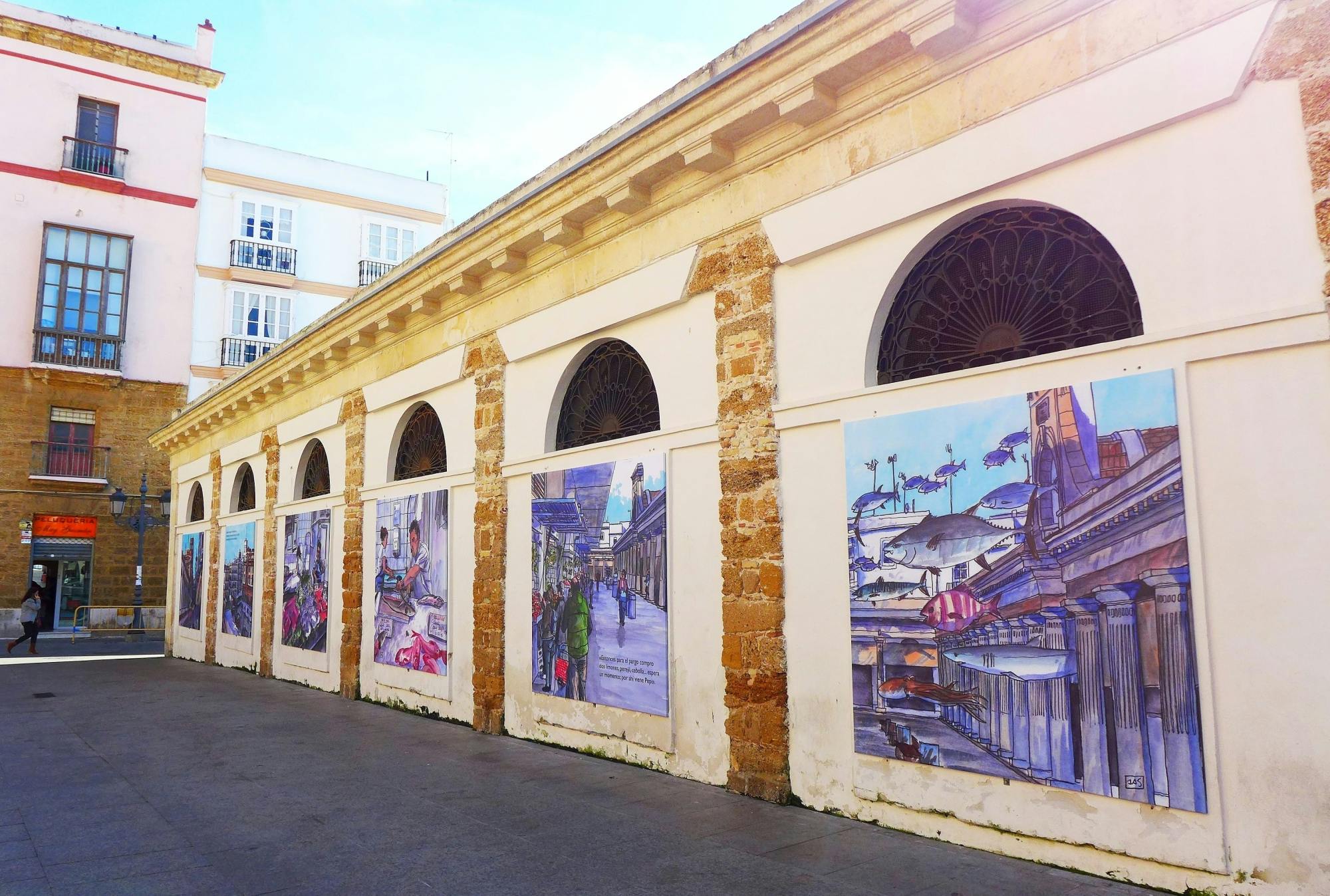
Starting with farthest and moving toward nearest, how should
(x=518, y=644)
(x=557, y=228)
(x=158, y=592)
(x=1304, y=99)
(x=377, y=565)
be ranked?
(x=158, y=592), (x=377, y=565), (x=518, y=644), (x=557, y=228), (x=1304, y=99)

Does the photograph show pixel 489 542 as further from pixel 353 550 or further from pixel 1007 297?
pixel 1007 297

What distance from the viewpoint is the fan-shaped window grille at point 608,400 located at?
774 cm

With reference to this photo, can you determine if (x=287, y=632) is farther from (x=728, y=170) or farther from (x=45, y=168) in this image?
(x=45, y=168)

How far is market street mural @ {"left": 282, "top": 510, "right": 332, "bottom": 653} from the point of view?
1288 cm

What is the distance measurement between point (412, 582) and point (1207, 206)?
889 cm

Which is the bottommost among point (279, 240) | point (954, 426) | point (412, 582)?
point (412, 582)

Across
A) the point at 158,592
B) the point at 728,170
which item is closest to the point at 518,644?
the point at 728,170

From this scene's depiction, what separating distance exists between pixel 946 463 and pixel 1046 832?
1.99 m

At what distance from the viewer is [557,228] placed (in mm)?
8156

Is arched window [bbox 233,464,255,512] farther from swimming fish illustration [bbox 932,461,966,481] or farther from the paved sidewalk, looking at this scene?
swimming fish illustration [bbox 932,461,966,481]

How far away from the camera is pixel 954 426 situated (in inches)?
205

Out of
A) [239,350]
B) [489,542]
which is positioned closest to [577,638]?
[489,542]

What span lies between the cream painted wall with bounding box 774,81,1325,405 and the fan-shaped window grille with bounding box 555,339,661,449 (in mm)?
3161

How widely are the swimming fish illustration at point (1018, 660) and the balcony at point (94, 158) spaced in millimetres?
28525
